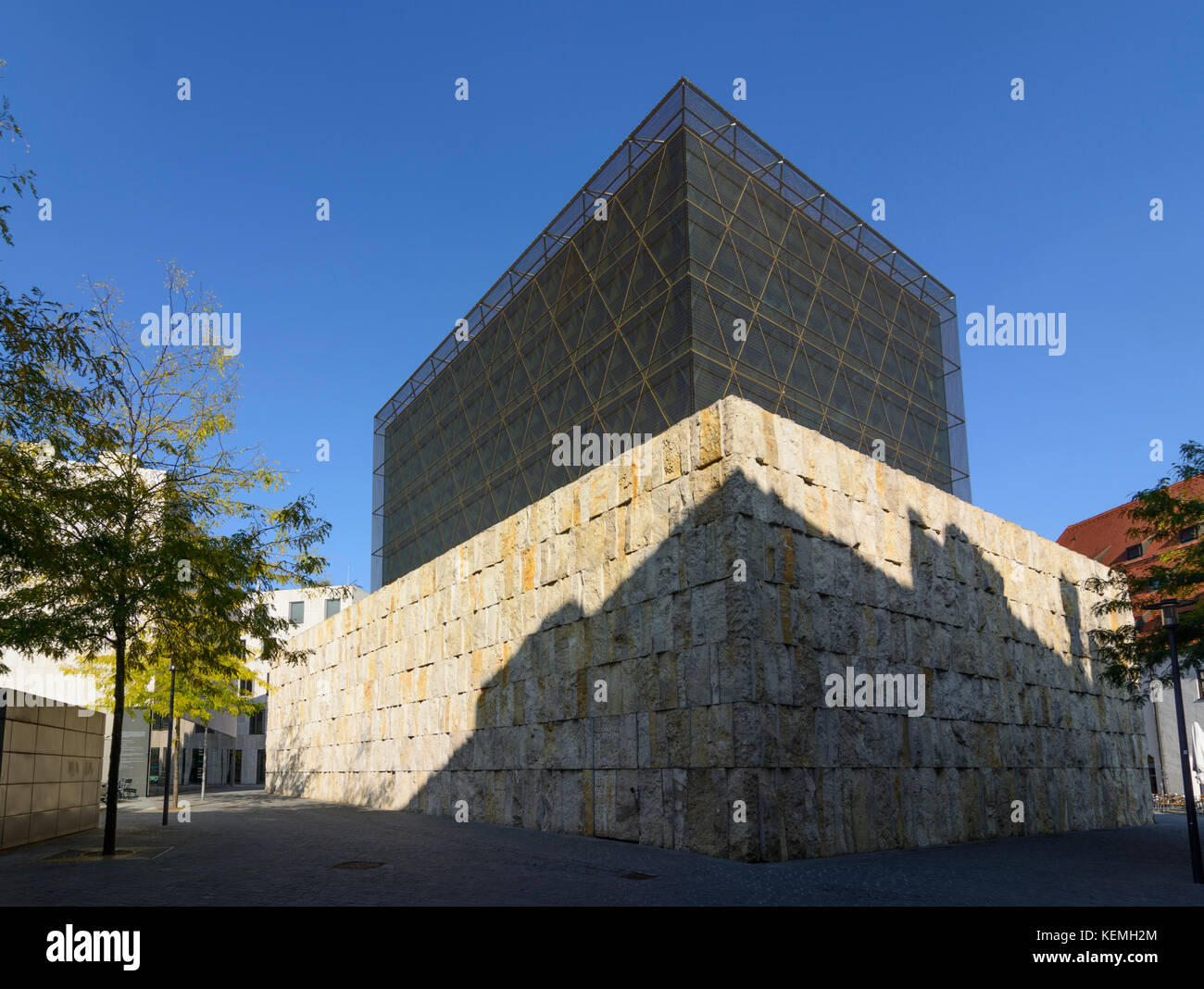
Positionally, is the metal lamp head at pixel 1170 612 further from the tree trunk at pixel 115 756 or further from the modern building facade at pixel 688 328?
the modern building facade at pixel 688 328

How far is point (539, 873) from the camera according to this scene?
1231 cm

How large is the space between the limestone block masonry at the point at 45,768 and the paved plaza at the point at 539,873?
1.83ft

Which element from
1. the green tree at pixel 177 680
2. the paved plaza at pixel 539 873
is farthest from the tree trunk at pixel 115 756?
the green tree at pixel 177 680

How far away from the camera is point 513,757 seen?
2056 cm

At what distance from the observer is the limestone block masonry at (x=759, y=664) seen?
14688 millimetres

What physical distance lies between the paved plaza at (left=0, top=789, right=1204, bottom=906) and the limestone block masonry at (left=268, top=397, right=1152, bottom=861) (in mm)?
925

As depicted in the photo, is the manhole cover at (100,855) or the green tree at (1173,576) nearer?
the manhole cover at (100,855)

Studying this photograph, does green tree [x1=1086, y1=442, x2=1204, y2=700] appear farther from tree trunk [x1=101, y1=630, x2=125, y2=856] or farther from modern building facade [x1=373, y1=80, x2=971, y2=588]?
tree trunk [x1=101, y1=630, x2=125, y2=856]

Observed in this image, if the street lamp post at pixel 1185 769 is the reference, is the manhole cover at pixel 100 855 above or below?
below

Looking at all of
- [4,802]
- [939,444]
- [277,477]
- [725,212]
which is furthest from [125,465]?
[939,444]

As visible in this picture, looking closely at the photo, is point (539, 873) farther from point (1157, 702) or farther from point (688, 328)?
point (1157, 702)

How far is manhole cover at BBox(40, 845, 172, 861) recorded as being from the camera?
1423 cm
